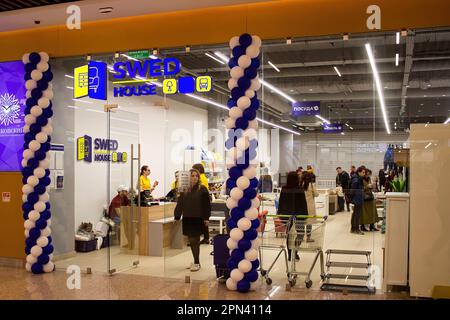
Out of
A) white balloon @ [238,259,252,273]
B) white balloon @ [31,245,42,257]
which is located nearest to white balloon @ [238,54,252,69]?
white balloon @ [238,259,252,273]

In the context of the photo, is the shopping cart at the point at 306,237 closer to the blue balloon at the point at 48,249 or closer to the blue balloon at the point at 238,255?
the blue balloon at the point at 238,255

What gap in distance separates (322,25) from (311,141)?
165 centimetres

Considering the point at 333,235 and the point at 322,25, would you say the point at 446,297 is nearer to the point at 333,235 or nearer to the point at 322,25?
the point at 333,235

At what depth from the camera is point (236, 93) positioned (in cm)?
635

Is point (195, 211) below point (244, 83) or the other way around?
below

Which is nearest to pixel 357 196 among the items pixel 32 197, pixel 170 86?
pixel 170 86

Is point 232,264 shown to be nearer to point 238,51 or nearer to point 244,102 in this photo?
point 244,102

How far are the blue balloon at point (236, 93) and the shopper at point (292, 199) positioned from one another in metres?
1.48

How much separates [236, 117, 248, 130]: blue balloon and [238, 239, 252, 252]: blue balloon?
143 centimetres

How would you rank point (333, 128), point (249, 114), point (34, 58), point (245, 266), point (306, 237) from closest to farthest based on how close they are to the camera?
point (245, 266) < point (249, 114) < point (306, 237) < point (333, 128) < point (34, 58)

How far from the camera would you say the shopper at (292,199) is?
7.00 m

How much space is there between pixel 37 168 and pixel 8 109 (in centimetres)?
140

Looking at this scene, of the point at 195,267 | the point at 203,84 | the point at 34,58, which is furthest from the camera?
the point at 203,84

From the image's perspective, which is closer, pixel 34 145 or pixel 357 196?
pixel 357 196
